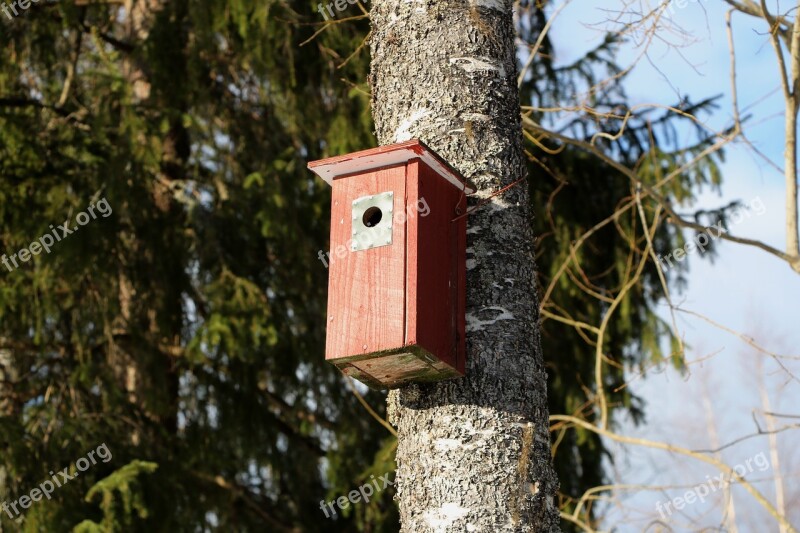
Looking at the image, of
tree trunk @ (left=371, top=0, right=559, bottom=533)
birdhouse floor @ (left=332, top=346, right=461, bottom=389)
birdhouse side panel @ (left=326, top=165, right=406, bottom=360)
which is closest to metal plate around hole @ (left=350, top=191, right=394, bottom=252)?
birdhouse side panel @ (left=326, top=165, right=406, bottom=360)

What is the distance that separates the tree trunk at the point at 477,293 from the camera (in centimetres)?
228

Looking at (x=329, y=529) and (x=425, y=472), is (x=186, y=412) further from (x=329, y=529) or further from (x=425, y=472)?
(x=425, y=472)

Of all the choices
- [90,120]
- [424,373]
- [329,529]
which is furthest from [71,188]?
[424,373]

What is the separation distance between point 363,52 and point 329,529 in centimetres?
276

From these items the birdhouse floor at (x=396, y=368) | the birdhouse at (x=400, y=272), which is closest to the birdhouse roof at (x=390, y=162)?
the birdhouse at (x=400, y=272)

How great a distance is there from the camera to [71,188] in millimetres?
6344

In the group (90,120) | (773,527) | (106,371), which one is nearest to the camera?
(106,371)

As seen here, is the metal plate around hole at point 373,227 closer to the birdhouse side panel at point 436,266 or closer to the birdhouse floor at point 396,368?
the birdhouse side panel at point 436,266

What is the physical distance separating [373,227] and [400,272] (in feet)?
0.55

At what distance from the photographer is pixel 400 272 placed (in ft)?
8.28

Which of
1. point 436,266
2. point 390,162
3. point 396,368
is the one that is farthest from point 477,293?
point 390,162

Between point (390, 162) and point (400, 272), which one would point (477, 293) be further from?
point (390, 162)

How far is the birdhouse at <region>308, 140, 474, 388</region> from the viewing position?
7.95 ft

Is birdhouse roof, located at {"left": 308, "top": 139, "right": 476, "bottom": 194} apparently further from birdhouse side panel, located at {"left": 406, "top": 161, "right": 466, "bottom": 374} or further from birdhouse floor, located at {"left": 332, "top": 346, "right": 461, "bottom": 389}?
birdhouse floor, located at {"left": 332, "top": 346, "right": 461, "bottom": 389}
